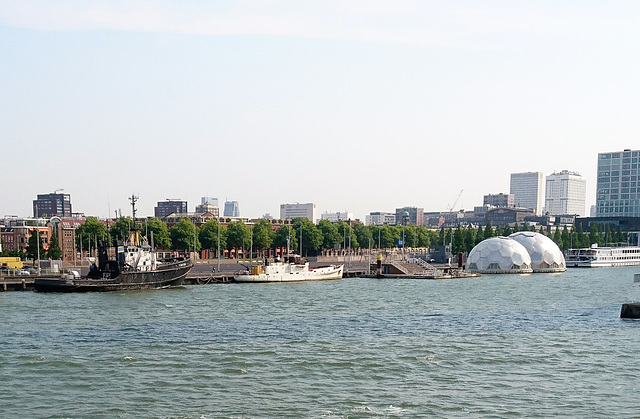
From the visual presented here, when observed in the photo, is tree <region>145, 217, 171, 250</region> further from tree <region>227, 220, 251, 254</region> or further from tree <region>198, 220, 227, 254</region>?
tree <region>227, 220, 251, 254</region>

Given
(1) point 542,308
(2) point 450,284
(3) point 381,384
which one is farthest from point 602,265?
(3) point 381,384

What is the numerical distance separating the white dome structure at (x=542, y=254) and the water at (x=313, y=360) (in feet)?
221

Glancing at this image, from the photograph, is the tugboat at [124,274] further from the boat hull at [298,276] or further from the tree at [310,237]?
the tree at [310,237]

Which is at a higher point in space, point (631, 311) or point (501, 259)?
point (631, 311)

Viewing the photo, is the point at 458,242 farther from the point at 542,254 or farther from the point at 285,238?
the point at 542,254

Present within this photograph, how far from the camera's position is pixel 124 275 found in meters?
81.6

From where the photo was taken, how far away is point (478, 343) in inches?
1769

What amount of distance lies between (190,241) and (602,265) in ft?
299

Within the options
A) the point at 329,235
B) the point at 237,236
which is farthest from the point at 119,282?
the point at 329,235

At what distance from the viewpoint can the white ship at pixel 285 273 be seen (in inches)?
4003

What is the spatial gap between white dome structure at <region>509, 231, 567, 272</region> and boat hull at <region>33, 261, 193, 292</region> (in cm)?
7403

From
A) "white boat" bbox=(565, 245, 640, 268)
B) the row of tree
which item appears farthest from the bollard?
"white boat" bbox=(565, 245, 640, 268)

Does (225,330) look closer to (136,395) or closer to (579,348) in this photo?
(136,395)

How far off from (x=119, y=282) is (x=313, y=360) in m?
48.1
